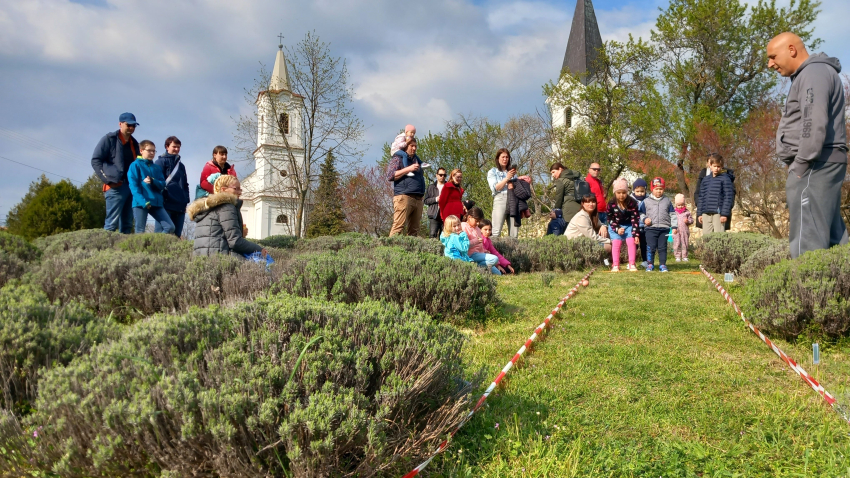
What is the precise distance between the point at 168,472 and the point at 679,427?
7.42 feet

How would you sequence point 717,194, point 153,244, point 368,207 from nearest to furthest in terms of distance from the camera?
point 153,244 → point 717,194 → point 368,207

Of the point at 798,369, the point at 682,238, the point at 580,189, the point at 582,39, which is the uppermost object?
the point at 582,39

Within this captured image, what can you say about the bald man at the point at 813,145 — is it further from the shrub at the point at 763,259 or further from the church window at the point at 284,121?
the church window at the point at 284,121

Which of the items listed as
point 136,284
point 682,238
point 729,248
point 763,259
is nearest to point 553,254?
point 729,248

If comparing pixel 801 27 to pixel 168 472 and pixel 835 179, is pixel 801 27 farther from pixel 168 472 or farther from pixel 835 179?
pixel 168 472

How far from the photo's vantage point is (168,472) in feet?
5.85

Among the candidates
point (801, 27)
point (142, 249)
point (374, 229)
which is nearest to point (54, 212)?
point (374, 229)

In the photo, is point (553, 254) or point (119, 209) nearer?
point (119, 209)

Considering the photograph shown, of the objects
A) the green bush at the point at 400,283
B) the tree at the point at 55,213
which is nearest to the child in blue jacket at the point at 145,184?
the green bush at the point at 400,283

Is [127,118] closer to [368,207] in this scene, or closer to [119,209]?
[119,209]

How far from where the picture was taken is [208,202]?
6266 mm

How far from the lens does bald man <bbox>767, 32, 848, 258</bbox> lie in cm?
463

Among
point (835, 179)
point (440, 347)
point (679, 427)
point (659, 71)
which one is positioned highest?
point (659, 71)

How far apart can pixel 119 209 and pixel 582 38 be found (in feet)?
139
